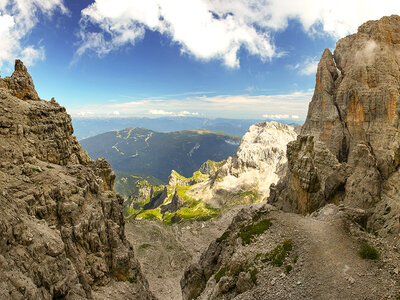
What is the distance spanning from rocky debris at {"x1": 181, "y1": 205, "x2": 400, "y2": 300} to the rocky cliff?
21.2 meters

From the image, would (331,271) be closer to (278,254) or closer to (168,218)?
(278,254)

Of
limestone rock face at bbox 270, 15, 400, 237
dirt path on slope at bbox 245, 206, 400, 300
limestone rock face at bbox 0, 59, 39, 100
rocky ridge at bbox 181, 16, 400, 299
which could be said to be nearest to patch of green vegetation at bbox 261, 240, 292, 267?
rocky ridge at bbox 181, 16, 400, 299

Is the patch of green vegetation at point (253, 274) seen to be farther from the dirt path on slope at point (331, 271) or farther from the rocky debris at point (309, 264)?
Answer: the dirt path on slope at point (331, 271)

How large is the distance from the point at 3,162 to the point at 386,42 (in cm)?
12494

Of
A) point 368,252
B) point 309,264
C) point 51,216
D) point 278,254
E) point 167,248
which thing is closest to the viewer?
point 368,252

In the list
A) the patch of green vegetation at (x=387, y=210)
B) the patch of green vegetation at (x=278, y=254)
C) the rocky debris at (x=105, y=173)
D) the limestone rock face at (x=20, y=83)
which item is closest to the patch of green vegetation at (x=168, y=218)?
the rocky debris at (x=105, y=173)

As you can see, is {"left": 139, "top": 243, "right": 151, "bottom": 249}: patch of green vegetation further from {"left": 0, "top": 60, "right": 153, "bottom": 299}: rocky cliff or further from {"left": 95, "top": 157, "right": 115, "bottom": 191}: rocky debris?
{"left": 0, "top": 60, "right": 153, "bottom": 299}: rocky cliff

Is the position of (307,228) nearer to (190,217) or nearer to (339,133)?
(339,133)

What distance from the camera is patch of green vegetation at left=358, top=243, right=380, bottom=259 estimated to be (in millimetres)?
23033

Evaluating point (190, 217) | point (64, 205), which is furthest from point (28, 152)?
point (190, 217)

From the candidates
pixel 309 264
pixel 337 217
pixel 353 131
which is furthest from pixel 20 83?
pixel 353 131

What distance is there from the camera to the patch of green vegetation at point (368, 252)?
23.0 m

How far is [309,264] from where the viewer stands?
83.5 feet

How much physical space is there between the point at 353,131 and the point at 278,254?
273 feet
